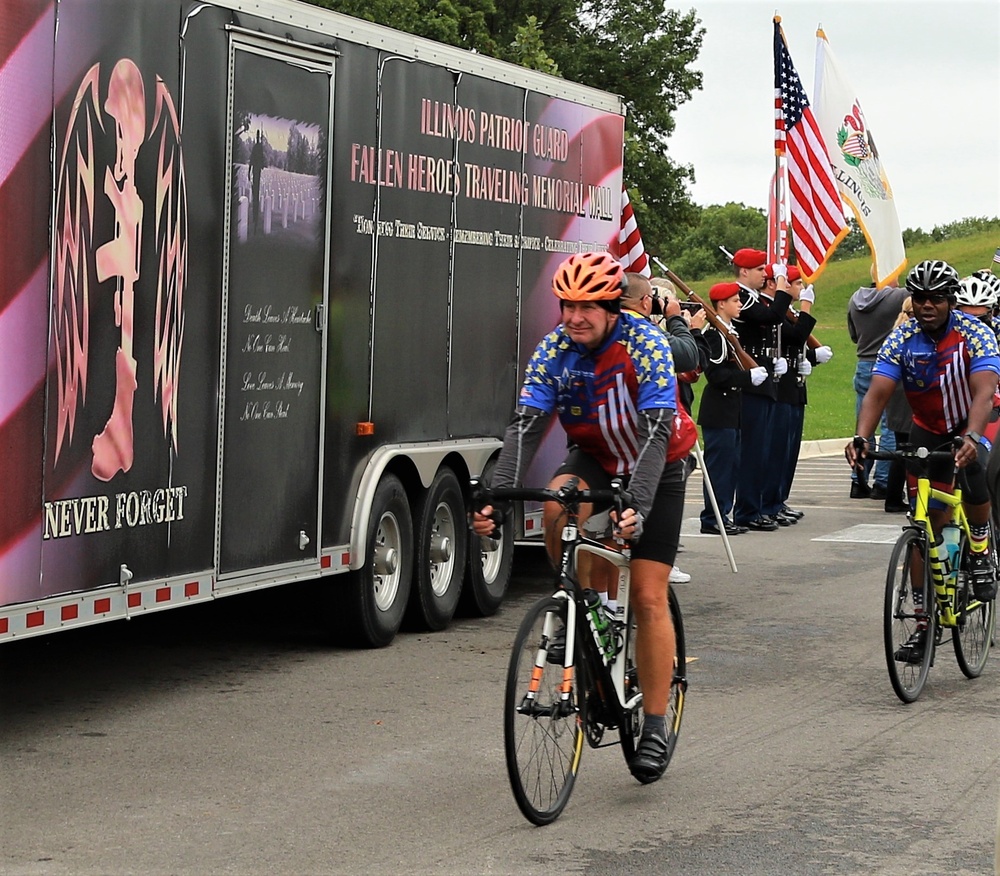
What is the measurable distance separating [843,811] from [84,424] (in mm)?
3473

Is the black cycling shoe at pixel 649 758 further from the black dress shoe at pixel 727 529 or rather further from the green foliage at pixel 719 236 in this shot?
the green foliage at pixel 719 236

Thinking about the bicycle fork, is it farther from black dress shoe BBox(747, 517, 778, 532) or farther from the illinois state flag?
the illinois state flag

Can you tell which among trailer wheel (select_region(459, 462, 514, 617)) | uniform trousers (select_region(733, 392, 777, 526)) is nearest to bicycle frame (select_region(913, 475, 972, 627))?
trailer wheel (select_region(459, 462, 514, 617))

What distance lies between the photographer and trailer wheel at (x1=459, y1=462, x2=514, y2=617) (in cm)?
1155

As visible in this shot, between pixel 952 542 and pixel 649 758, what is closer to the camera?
pixel 649 758

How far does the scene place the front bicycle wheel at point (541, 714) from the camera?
6445 mm

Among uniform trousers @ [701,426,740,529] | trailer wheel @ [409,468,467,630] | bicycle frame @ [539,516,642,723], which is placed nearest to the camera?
bicycle frame @ [539,516,642,723]

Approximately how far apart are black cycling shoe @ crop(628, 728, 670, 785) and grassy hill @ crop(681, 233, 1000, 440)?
72.4 feet

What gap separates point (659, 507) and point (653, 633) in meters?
0.49

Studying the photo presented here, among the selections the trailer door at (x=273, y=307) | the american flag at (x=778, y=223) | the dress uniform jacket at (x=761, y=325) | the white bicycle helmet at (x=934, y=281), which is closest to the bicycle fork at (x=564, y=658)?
the trailer door at (x=273, y=307)

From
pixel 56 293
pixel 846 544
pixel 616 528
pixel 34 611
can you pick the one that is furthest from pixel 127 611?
pixel 846 544

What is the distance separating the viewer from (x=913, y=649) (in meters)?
9.24

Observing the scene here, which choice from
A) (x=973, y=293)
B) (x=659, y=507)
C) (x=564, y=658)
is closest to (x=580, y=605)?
(x=564, y=658)

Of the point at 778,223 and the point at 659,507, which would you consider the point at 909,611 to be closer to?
the point at 659,507
